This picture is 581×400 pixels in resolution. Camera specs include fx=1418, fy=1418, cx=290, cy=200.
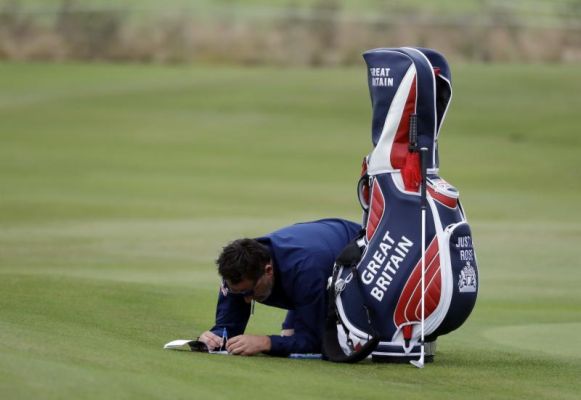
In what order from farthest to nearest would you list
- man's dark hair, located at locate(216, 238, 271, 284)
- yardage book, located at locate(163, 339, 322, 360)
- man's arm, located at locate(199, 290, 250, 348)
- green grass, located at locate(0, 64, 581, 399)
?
man's arm, located at locate(199, 290, 250, 348) → yardage book, located at locate(163, 339, 322, 360) → man's dark hair, located at locate(216, 238, 271, 284) → green grass, located at locate(0, 64, 581, 399)

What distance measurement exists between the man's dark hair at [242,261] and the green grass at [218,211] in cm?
51

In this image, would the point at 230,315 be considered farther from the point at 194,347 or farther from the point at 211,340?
the point at 194,347

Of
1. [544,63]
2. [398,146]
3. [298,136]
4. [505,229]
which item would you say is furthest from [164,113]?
[398,146]

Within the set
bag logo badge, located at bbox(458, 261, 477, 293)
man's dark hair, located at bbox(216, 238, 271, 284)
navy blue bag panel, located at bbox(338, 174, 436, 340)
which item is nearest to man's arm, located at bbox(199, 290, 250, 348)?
man's dark hair, located at bbox(216, 238, 271, 284)

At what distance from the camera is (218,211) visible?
22969 mm

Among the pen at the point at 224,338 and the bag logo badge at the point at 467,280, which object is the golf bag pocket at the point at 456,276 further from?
the pen at the point at 224,338

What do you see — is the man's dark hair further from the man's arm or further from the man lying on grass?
the man's arm

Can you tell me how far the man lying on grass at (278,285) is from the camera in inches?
315

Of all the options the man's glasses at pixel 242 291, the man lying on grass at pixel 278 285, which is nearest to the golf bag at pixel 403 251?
the man lying on grass at pixel 278 285

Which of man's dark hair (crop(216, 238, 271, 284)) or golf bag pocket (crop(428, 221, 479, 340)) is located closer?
man's dark hair (crop(216, 238, 271, 284))

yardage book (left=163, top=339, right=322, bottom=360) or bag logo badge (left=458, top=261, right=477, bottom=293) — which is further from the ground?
bag logo badge (left=458, top=261, right=477, bottom=293)

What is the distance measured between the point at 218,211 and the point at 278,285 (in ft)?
48.4

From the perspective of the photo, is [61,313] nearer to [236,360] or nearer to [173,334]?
[173,334]

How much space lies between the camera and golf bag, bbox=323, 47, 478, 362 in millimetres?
8078
